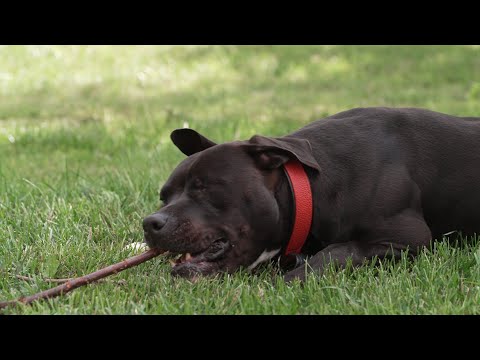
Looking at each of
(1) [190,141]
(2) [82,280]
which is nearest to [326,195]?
(1) [190,141]

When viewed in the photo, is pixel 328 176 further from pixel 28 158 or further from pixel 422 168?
pixel 28 158

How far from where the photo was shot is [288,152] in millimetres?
4508

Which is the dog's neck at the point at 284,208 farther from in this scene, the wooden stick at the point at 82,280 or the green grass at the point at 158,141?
the wooden stick at the point at 82,280

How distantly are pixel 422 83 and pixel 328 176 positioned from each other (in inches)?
296

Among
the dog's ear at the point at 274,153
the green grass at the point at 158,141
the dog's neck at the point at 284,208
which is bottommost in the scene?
the green grass at the point at 158,141

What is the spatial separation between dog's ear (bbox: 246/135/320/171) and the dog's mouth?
19.5 inches

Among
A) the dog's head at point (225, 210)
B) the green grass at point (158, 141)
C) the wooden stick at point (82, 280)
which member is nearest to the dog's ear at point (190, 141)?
the dog's head at point (225, 210)

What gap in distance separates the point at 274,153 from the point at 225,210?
426 millimetres

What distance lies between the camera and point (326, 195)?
180 inches

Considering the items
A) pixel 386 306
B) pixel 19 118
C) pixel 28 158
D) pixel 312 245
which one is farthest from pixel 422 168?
pixel 19 118

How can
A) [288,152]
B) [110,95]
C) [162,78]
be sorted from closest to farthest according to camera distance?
[288,152] → [110,95] → [162,78]

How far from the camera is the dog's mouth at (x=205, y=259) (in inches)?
173

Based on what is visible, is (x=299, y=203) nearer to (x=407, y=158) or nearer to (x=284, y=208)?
(x=284, y=208)

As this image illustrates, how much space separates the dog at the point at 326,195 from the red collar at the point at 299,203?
0.5 inches
